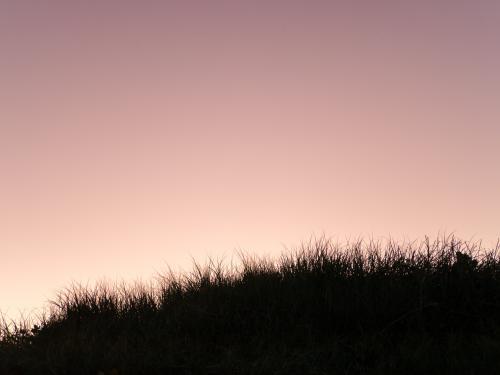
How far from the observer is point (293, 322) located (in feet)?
24.4

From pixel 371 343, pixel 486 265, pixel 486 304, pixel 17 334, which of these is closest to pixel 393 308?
pixel 371 343

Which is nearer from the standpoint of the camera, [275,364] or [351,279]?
[275,364]

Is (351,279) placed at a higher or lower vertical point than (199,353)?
higher

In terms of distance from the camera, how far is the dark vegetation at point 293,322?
255 inches

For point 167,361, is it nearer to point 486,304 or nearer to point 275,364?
point 275,364

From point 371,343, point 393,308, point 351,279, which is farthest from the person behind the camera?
point 351,279

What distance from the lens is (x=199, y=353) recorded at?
6715 millimetres

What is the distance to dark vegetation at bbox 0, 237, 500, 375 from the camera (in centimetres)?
647

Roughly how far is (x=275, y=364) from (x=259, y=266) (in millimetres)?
3226

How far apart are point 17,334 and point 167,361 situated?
121 inches

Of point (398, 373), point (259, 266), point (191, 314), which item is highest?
point (259, 266)

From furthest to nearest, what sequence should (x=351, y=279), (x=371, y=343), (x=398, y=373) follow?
(x=351, y=279) → (x=371, y=343) → (x=398, y=373)

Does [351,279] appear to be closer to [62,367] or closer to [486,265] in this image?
[486,265]

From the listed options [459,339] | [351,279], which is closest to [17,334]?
[351,279]
